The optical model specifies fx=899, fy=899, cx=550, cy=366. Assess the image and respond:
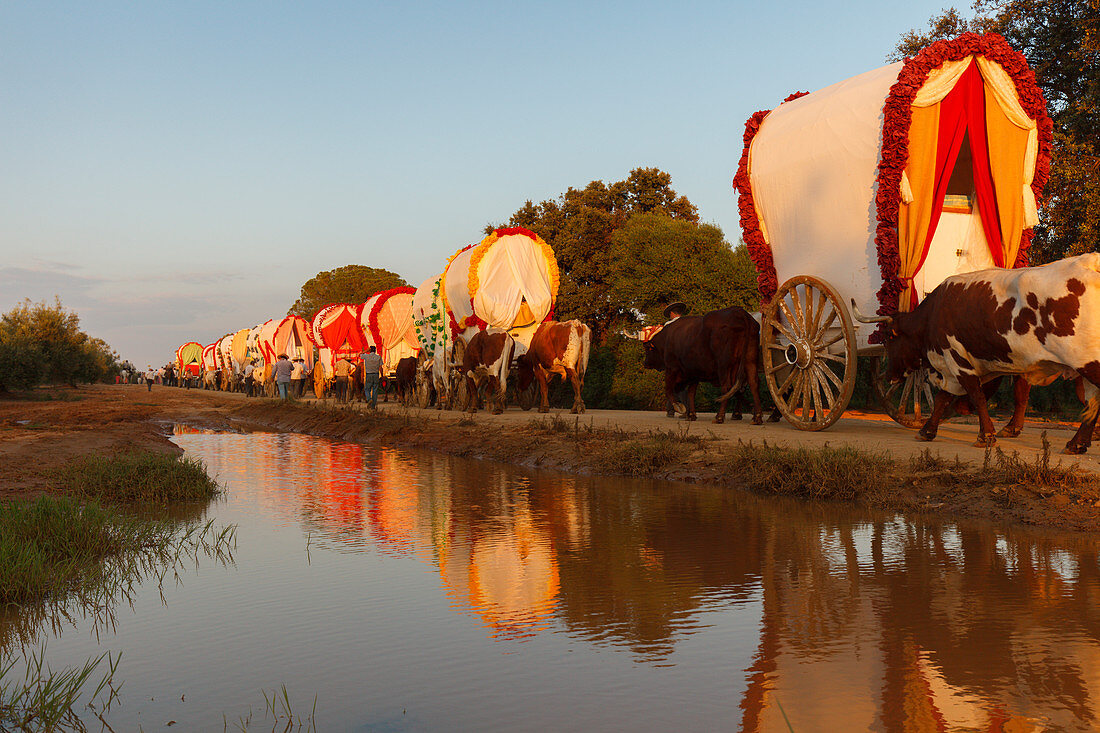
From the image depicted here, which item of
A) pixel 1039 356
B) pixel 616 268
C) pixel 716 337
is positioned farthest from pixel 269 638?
pixel 616 268

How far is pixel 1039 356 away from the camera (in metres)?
9.27

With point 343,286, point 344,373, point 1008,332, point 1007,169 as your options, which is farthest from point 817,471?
point 343,286

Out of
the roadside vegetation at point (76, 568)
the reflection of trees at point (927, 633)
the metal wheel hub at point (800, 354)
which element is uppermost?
the metal wheel hub at point (800, 354)

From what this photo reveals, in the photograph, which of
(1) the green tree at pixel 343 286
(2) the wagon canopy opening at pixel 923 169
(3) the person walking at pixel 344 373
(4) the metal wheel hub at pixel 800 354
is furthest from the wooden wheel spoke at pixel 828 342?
(1) the green tree at pixel 343 286

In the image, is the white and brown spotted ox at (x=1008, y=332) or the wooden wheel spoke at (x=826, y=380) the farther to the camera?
the wooden wheel spoke at (x=826, y=380)

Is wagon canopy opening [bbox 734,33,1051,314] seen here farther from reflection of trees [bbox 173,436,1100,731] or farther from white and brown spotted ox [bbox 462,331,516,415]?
white and brown spotted ox [bbox 462,331,516,415]

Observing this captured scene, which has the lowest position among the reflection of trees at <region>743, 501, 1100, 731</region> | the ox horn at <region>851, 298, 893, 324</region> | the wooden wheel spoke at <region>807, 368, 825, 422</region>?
the reflection of trees at <region>743, 501, 1100, 731</region>

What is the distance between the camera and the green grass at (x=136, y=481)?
356 inches

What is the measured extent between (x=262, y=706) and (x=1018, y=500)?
621 centimetres

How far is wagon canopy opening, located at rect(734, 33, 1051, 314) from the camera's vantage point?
11.4 m

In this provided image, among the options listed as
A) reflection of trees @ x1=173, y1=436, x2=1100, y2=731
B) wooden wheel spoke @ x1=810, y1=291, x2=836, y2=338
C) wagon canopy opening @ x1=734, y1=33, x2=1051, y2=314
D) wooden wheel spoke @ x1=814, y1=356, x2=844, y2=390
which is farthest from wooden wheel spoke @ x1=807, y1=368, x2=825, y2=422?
reflection of trees @ x1=173, y1=436, x2=1100, y2=731

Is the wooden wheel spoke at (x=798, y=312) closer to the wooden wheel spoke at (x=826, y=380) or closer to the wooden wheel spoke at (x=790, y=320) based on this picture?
the wooden wheel spoke at (x=790, y=320)

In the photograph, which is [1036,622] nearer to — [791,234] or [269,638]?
[269,638]

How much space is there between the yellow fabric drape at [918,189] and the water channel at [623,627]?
16.3ft
